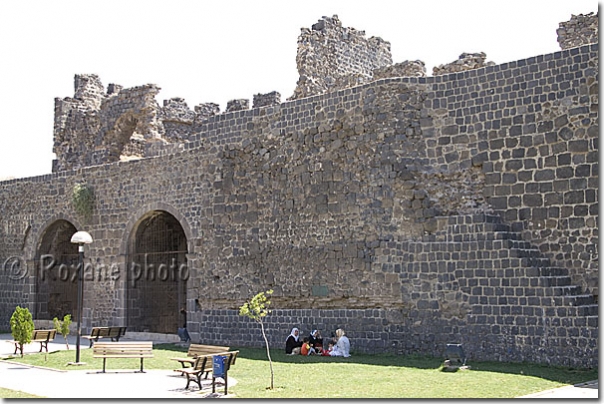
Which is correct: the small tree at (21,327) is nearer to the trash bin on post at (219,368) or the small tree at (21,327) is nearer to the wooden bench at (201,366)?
the wooden bench at (201,366)

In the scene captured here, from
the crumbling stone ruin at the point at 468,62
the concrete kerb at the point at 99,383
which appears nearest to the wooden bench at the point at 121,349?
the concrete kerb at the point at 99,383

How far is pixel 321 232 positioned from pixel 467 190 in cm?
362

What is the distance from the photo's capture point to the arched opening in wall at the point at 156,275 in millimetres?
22406

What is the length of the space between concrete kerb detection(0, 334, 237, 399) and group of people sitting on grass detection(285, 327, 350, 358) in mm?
3110

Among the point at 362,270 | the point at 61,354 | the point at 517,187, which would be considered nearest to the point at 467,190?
the point at 517,187

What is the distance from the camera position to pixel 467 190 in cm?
1548

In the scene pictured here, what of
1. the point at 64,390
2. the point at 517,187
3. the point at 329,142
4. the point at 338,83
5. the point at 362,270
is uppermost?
the point at 338,83

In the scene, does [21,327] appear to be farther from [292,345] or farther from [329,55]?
[329,55]

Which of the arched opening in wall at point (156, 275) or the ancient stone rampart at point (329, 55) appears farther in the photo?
the arched opening in wall at point (156, 275)

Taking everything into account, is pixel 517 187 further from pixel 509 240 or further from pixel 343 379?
pixel 343 379

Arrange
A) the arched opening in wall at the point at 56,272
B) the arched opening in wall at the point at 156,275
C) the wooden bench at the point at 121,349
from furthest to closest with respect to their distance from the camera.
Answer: the arched opening in wall at the point at 56,272
the arched opening in wall at the point at 156,275
the wooden bench at the point at 121,349

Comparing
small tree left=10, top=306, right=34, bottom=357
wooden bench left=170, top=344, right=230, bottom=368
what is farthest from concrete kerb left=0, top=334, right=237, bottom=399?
small tree left=10, top=306, right=34, bottom=357

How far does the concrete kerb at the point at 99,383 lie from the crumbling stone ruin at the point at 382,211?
15.4ft

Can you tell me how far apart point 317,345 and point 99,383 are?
5.32 meters
